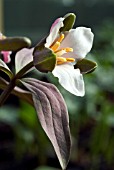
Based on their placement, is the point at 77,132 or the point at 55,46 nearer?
the point at 55,46

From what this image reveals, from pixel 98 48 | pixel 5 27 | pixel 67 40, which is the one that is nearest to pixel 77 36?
pixel 67 40

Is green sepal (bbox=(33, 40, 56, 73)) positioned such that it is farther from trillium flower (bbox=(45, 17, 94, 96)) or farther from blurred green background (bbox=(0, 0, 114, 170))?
blurred green background (bbox=(0, 0, 114, 170))

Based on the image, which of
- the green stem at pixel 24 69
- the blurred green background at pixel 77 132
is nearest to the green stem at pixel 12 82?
the green stem at pixel 24 69

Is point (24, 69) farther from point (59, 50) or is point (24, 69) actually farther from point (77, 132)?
point (77, 132)

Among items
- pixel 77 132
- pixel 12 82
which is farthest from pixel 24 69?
pixel 77 132

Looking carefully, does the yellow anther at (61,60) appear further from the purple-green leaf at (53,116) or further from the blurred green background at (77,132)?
the blurred green background at (77,132)

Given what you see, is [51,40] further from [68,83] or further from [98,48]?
[98,48]

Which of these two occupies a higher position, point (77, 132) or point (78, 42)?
point (78, 42)
